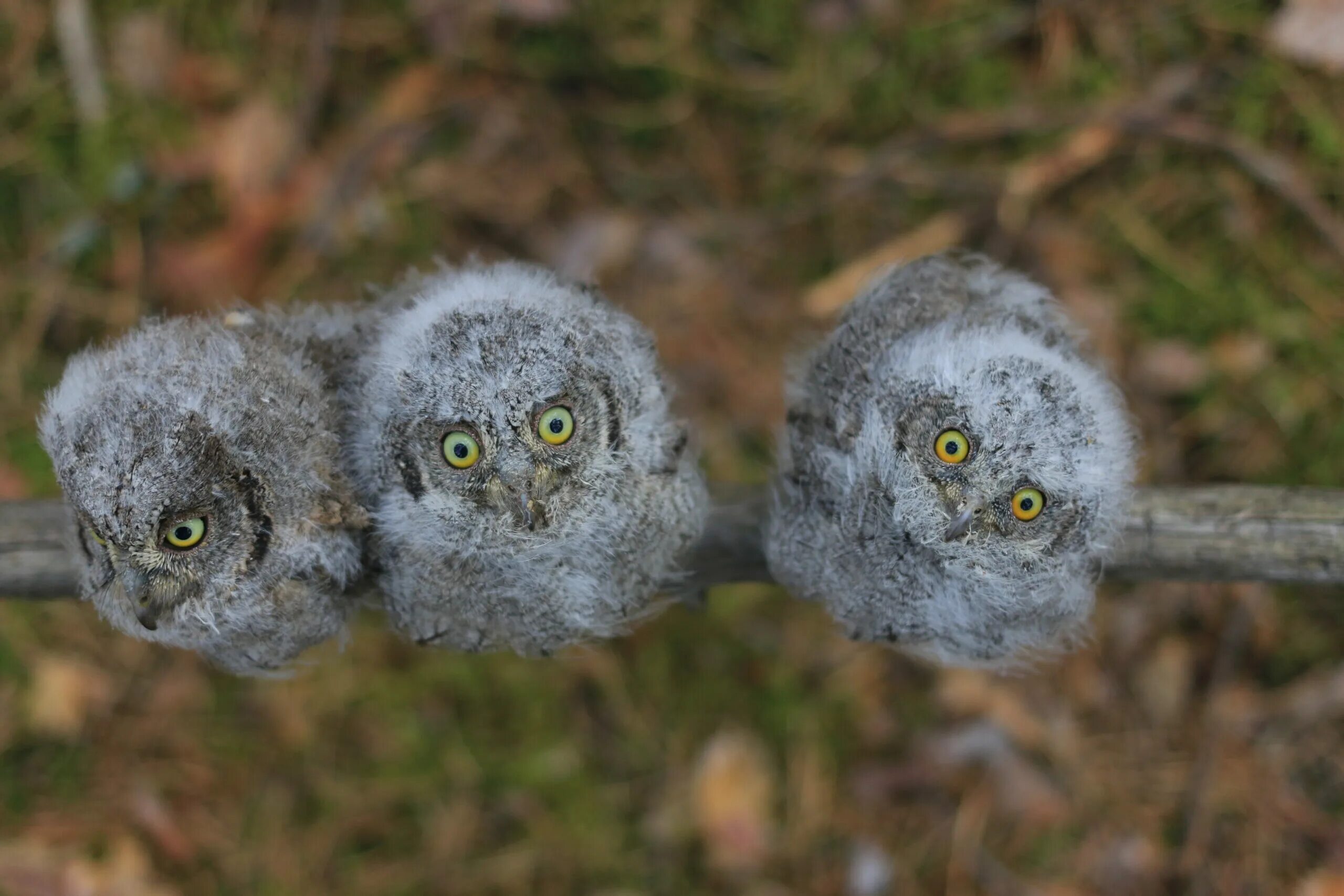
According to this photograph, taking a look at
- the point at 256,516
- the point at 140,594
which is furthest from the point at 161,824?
the point at 256,516

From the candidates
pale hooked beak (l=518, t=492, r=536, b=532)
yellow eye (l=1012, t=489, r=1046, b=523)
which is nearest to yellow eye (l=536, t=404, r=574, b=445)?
pale hooked beak (l=518, t=492, r=536, b=532)

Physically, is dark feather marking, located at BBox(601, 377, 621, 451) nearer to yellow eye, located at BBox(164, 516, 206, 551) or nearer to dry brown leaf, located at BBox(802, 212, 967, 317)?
yellow eye, located at BBox(164, 516, 206, 551)

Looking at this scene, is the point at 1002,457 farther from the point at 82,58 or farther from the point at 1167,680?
the point at 82,58

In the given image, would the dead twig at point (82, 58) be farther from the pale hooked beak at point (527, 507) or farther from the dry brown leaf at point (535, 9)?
the pale hooked beak at point (527, 507)

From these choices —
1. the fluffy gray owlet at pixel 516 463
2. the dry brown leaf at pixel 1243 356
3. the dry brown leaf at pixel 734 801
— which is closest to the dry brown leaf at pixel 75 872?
the dry brown leaf at pixel 734 801

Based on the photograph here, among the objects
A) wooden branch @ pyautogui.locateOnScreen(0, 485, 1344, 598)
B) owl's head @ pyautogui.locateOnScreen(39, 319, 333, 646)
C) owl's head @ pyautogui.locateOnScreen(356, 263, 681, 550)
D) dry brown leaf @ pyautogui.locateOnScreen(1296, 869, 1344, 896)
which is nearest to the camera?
owl's head @ pyautogui.locateOnScreen(39, 319, 333, 646)

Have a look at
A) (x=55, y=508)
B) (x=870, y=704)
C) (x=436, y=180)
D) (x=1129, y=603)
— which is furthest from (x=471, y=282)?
(x=1129, y=603)

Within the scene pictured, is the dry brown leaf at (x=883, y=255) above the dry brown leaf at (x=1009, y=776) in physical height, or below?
above
